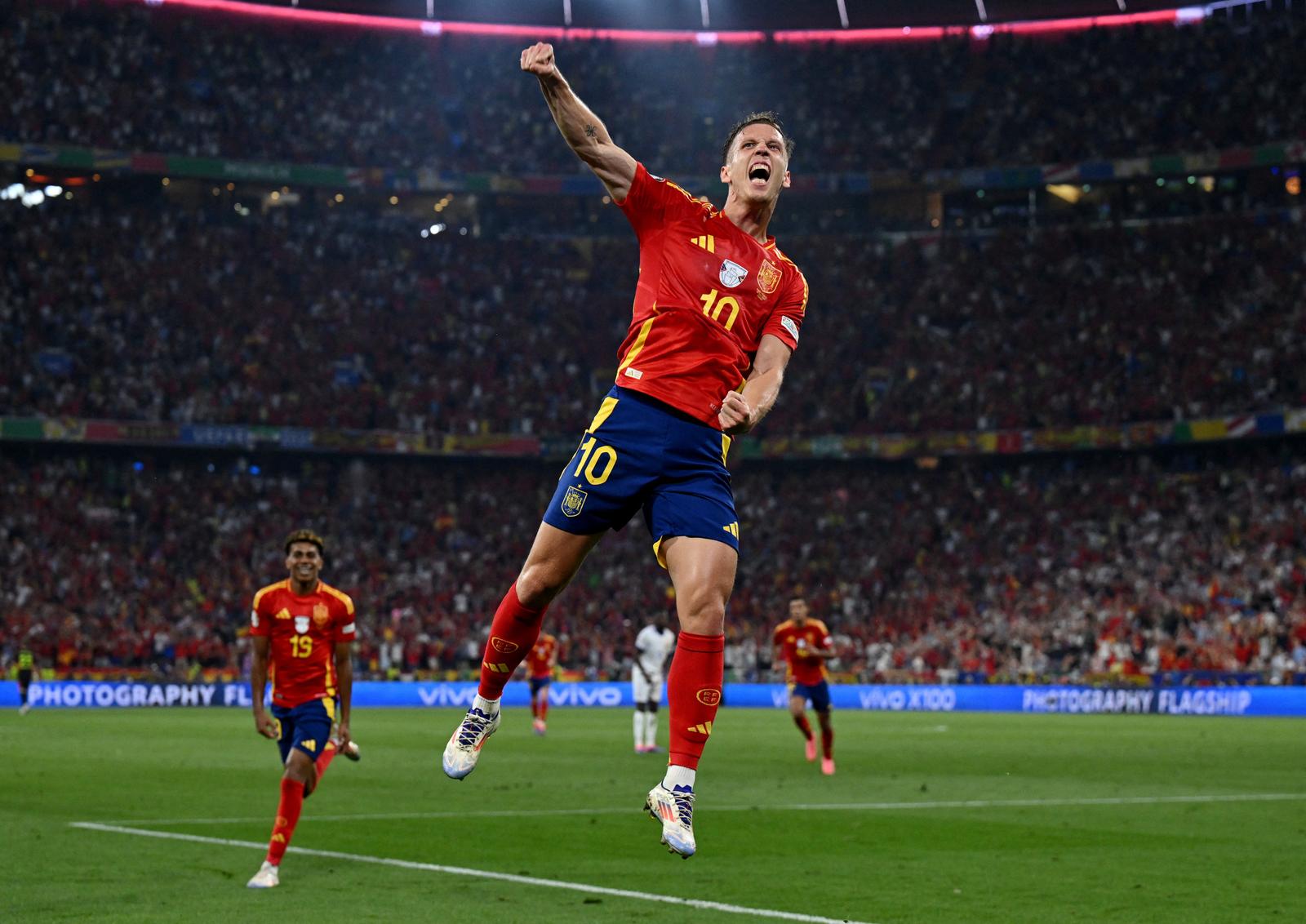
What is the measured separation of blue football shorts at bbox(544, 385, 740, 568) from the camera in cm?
696

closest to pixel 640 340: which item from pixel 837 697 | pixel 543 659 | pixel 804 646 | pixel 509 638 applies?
pixel 509 638

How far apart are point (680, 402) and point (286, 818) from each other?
8.28m

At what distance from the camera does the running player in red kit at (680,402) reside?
6.79m

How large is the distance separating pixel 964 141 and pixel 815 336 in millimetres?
10298

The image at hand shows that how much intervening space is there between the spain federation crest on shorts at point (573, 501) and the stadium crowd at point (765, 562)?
40576mm

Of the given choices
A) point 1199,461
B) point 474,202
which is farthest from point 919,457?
point 474,202

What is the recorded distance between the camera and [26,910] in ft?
39.8

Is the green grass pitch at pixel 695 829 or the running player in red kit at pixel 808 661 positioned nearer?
the green grass pitch at pixel 695 829

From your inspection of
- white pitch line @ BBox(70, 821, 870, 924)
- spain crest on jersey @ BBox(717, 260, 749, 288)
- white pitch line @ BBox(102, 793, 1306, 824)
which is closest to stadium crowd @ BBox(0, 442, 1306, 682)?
white pitch line @ BBox(102, 793, 1306, 824)

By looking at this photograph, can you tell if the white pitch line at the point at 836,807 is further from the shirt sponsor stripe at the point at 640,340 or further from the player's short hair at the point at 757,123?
the player's short hair at the point at 757,123

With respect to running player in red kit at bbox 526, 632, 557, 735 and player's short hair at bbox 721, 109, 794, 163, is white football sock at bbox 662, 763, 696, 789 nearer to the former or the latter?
player's short hair at bbox 721, 109, 794, 163

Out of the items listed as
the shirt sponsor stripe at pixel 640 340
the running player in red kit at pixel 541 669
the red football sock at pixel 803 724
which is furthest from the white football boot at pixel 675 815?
the running player in red kit at pixel 541 669

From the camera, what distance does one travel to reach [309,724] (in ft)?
47.0

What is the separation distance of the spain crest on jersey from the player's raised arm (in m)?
0.55
